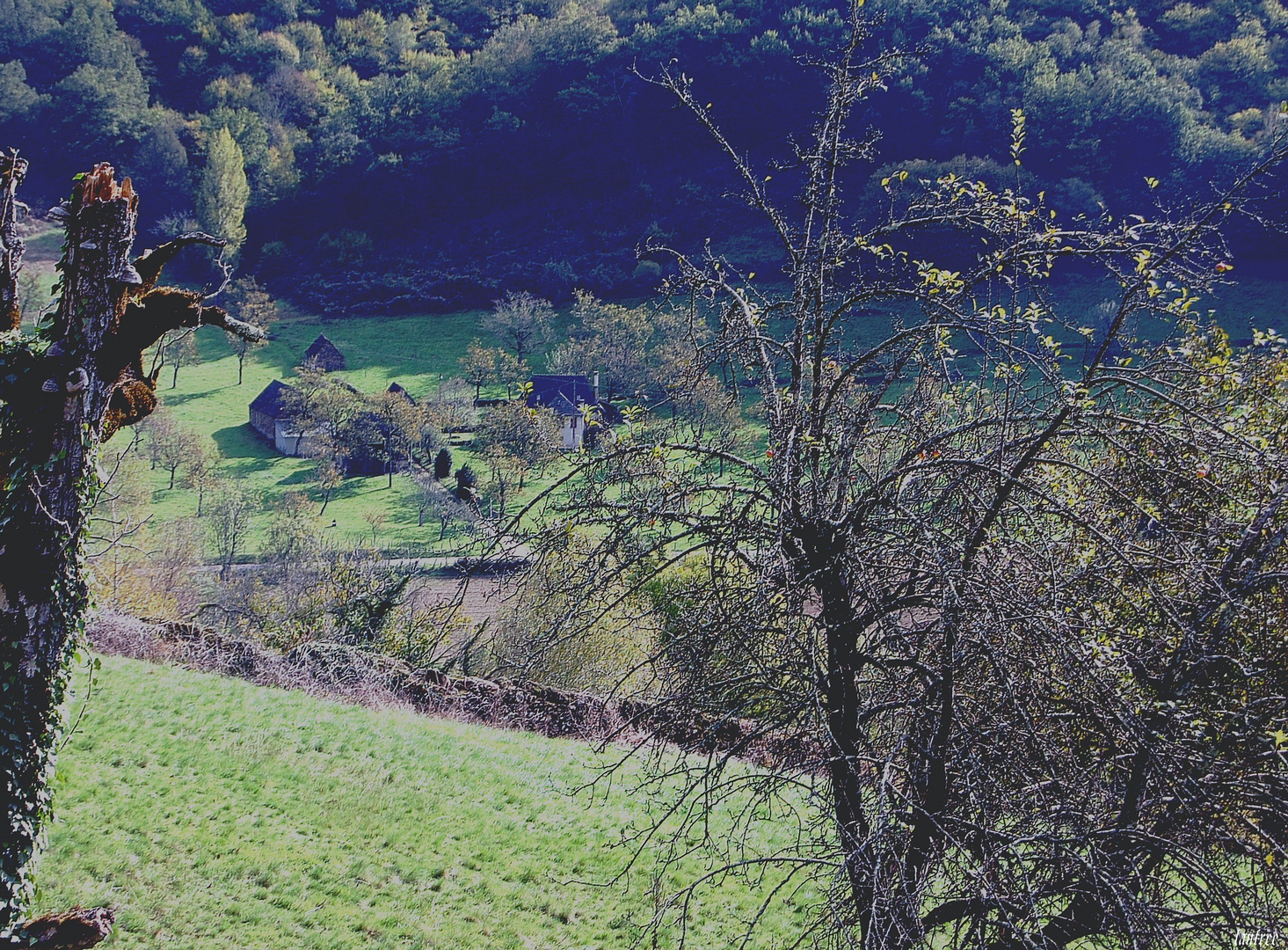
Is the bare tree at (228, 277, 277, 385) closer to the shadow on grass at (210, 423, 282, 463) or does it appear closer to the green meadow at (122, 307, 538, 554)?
the green meadow at (122, 307, 538, 554)

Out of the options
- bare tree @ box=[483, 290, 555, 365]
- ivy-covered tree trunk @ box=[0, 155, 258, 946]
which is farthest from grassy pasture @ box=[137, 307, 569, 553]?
ivy-covered tree trunk @ box=[0, 155, 258, 946]

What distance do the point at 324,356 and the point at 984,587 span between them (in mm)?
58416

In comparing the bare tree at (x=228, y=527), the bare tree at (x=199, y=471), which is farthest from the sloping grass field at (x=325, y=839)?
the bare tree at (x=199, y=471)

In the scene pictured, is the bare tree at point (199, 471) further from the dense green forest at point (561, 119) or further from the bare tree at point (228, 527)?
the dense green forest at point (561, 119)

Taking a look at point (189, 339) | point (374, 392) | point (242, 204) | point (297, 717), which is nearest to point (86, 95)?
point (242, 204)

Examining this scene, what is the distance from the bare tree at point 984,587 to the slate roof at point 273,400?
153 feet

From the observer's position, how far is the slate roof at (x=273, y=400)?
48469mm

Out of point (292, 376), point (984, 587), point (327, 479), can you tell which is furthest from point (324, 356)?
point (984, 587)

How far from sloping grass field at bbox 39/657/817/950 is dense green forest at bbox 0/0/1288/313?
56435 millimetres

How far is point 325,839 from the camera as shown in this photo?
868 cm

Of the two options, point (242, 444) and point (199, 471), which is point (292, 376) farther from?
point (199, 471)

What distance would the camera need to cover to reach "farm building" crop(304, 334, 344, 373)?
57562mm

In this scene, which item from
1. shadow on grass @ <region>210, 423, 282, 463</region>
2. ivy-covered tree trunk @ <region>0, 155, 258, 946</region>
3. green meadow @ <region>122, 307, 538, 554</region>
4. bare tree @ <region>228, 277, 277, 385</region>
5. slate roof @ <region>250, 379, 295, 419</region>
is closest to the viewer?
ivy-covered tree trunk @ <region>0, 155, 258, 946</region>

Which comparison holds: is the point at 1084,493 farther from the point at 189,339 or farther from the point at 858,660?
the point at 189,339
